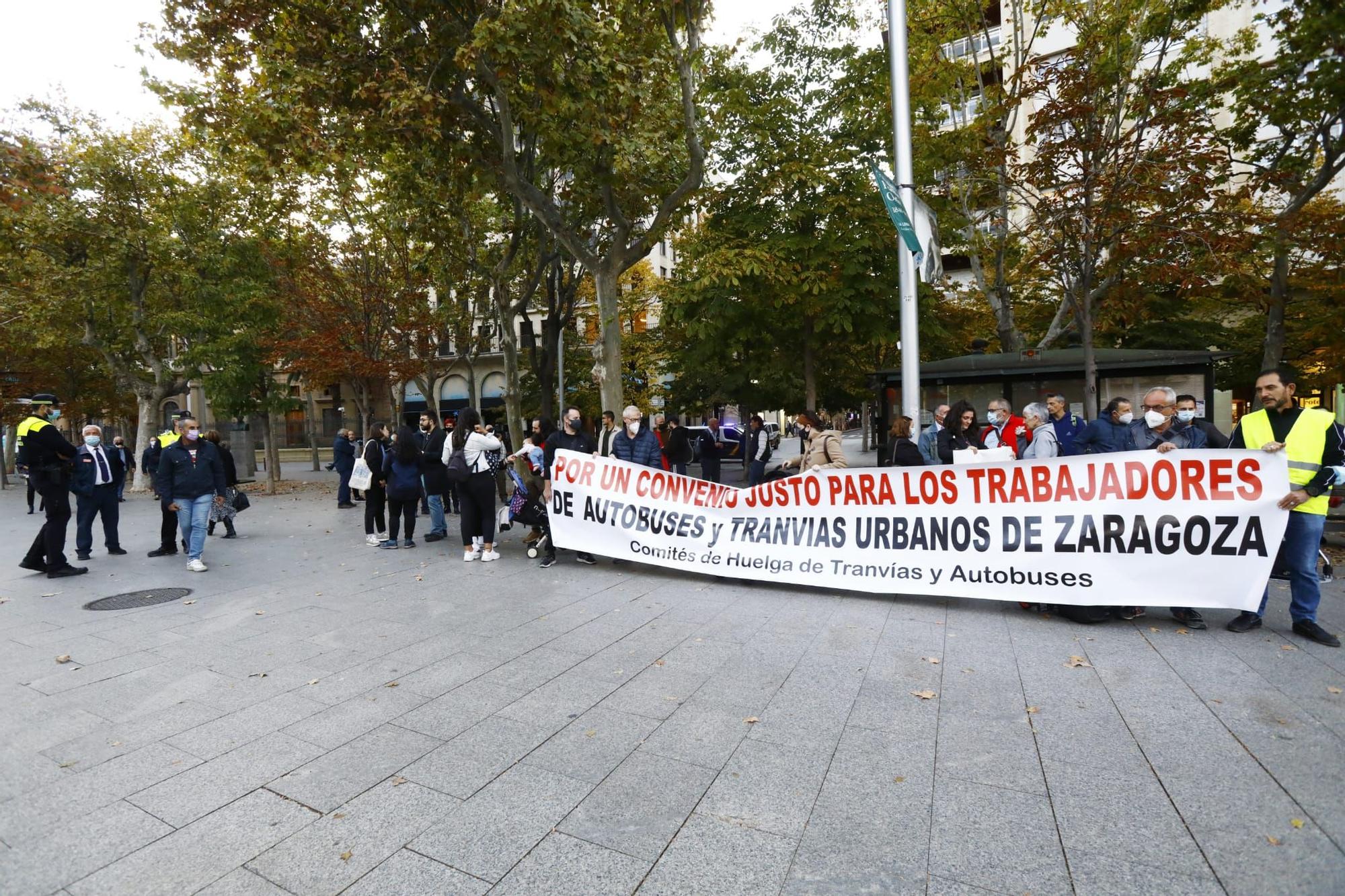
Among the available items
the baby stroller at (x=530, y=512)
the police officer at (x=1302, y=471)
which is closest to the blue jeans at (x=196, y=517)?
the baby stroller at (x=530, y=512)

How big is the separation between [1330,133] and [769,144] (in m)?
9.97

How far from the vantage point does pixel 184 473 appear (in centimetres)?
878

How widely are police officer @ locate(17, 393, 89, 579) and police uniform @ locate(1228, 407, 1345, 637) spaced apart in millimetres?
12020

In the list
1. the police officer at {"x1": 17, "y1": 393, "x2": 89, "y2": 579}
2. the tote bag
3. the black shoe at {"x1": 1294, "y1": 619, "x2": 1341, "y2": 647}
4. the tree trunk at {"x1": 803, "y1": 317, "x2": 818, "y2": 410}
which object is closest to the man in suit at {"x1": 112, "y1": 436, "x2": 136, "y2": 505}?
the police officer at {"x1": 17, "y1": 393, "x2": 89, "y2": 579}

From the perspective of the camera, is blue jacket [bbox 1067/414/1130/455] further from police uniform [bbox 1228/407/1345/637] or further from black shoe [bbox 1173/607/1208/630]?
black shoe [bbox 1173/607/1208/630]

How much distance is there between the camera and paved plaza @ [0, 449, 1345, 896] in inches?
104

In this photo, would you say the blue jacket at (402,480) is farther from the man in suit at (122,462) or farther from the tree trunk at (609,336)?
the man in suit at (122,462)

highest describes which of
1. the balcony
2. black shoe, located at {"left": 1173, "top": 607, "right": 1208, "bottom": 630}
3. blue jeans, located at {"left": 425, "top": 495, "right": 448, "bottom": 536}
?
the balcony

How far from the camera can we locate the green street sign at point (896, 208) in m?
7.72

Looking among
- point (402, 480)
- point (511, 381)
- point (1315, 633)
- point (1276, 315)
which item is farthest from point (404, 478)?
point (1276, 315)

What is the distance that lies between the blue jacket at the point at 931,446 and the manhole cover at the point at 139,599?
8.48 m

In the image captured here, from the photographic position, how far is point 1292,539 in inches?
203

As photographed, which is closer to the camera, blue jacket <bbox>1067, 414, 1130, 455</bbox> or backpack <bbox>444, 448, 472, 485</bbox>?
blue jacket <bbox>1067, 414, 1130, 455</bbox>

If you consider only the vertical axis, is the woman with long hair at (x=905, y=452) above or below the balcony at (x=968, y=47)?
below
